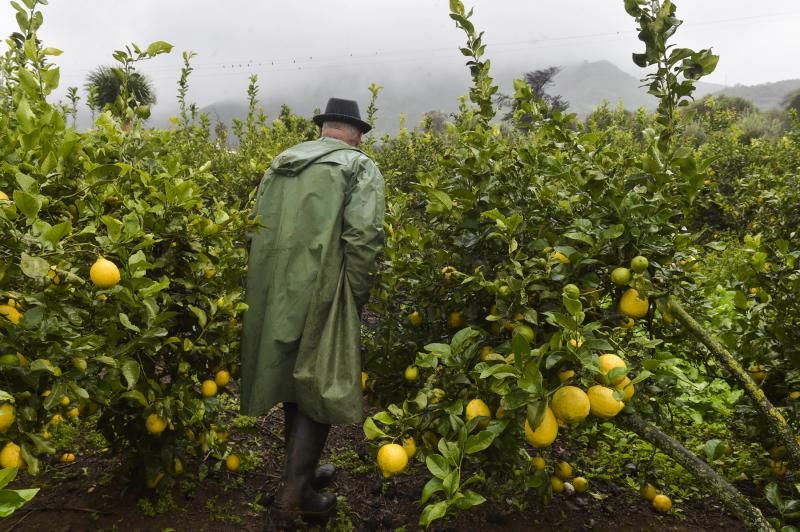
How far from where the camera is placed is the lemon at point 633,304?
1.39m

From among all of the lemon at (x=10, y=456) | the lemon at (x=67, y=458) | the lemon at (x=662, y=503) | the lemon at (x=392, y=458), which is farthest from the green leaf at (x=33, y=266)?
the lemon at (x=662, y=503)

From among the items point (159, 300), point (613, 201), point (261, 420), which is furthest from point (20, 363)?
point (261, 420)

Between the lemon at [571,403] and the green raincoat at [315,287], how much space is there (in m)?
1.18

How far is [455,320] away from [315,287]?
0.64m

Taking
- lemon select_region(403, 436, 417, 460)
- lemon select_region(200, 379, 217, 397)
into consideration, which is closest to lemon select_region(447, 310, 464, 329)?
lemon select_region(403, 436, 417, 460)

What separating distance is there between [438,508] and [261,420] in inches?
99.4

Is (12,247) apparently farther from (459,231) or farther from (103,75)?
(103,75)

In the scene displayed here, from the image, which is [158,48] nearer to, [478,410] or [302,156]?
[302,156]

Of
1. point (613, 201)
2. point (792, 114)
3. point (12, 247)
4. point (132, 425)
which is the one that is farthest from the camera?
point (792, 114)

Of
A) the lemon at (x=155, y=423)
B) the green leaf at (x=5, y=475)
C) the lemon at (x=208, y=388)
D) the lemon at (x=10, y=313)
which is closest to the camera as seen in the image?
the green leaf at (x=5, y=475)

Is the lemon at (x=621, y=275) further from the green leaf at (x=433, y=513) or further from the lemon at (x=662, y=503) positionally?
the lemon at (x=662, y=503)

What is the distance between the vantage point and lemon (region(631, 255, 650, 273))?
4.26 ft

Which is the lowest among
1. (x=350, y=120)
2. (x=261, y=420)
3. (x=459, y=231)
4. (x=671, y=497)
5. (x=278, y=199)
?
(x=671, y=497)

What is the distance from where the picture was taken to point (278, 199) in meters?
2.35
